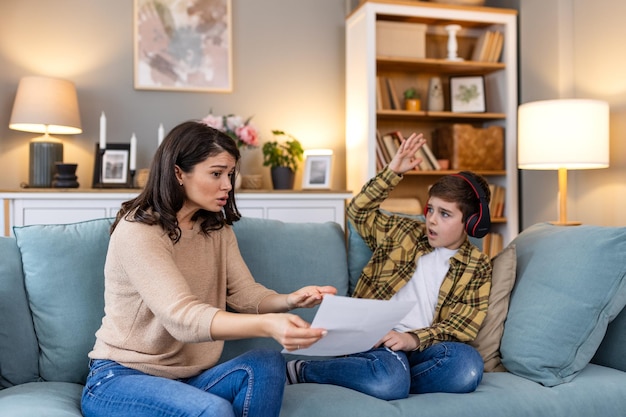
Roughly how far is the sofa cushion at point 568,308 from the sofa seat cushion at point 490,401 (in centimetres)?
6

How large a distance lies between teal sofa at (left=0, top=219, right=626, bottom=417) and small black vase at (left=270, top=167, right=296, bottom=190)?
79.7 inches

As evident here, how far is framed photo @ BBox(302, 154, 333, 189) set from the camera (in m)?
4.21

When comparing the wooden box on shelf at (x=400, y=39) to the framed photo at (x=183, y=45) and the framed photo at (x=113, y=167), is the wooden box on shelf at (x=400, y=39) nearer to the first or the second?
the framed photo at (x=183, y=45)

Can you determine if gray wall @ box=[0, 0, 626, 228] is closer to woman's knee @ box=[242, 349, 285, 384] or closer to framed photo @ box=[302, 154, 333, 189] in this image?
framed photo @ box=[302, 154, 333, 189]

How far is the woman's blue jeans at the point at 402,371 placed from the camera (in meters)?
1.81

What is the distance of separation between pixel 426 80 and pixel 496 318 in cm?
280

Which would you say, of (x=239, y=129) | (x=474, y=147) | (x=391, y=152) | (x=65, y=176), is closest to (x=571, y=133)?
(x=474, y=147)

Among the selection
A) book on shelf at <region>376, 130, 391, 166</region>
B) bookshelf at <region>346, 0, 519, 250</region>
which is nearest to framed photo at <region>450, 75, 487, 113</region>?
bookshelf at <region>346, 0, 519, 250</region>

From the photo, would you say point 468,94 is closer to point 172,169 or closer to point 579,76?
point 579,76

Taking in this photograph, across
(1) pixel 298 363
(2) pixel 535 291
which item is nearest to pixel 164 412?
(1) pixel 298 363

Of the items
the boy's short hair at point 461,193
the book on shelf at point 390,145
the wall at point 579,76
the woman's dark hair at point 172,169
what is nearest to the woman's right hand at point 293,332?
the woman's dark hair at point 172,169

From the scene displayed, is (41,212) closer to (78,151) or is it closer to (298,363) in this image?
(78,151)

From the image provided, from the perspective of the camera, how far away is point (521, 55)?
443 centimetres

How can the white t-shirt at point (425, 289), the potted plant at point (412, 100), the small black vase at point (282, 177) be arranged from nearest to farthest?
1. the white t-shirt at point (425, 289)
2. the small black vase at point (282, 177)
3. the potted plant at point (412, 100)
